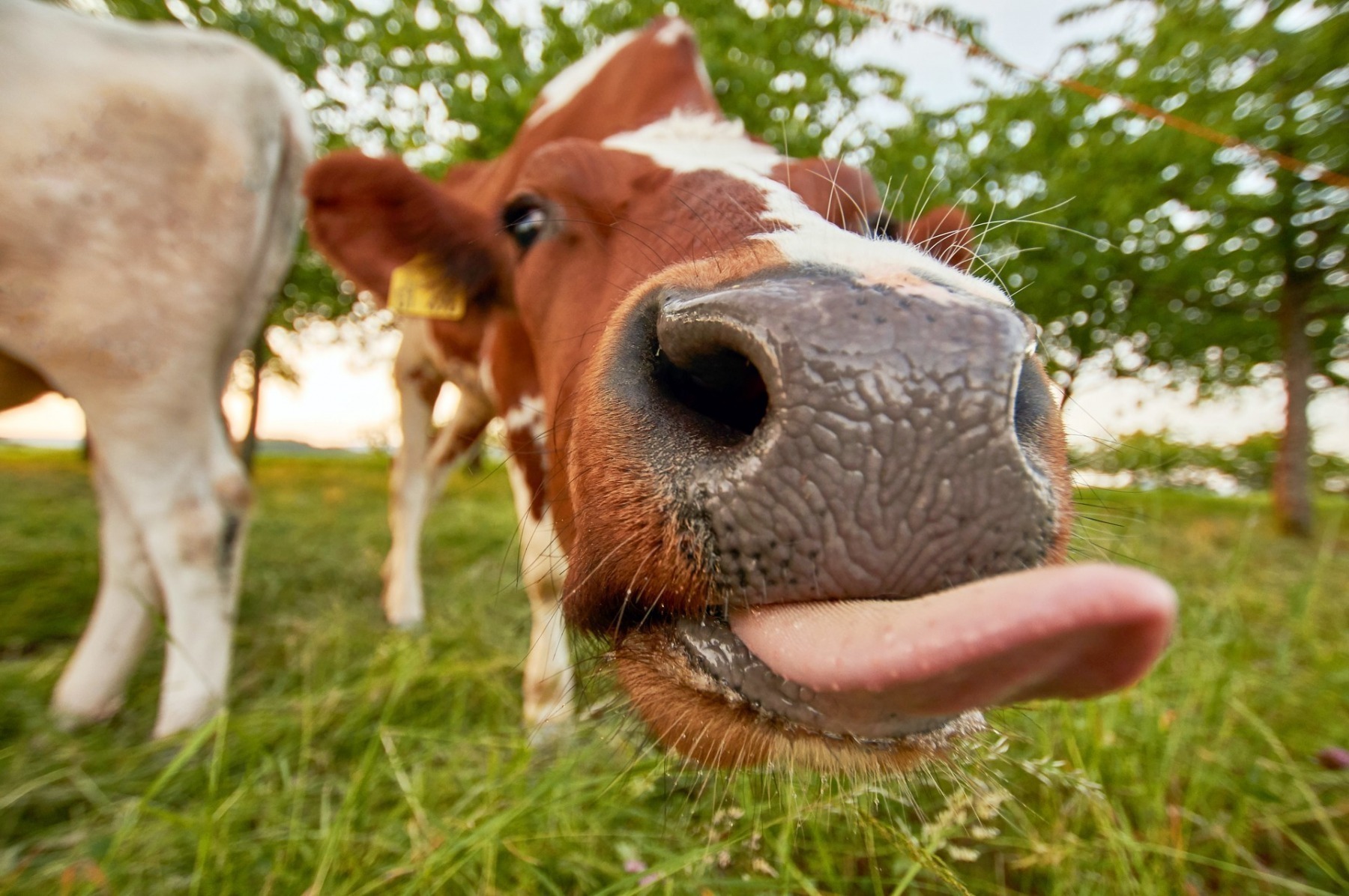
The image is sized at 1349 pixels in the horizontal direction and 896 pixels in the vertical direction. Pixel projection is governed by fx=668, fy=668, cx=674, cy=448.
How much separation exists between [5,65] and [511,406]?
1460 mm

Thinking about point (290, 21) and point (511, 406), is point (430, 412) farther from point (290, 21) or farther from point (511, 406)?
point (290, 21)

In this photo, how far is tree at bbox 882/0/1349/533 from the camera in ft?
21.7

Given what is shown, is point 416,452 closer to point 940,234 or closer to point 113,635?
point 113,635

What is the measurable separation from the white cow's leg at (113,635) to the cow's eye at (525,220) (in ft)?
4.95

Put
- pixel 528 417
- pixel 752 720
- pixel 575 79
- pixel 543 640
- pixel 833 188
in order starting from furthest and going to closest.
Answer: pixel 575 79 → pixel 543 640 → pixel 528 417 → pixel 833 188 → pixel 752 720

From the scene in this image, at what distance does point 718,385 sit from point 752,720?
413mm

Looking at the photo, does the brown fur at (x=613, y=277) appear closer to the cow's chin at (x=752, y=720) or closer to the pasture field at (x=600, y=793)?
the cow's chin at (x=752, y=720)

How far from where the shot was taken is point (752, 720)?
0.81 m

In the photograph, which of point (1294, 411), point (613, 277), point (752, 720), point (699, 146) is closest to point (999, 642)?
point (752, 720)

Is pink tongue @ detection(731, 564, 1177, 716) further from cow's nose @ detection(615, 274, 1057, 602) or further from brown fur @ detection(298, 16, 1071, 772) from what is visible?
brown fur @ detection(298, 16, 1071, 772)

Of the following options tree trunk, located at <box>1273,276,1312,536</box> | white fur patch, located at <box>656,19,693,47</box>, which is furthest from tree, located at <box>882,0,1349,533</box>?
white fur patch, located at <box>656,19,693,47</box>

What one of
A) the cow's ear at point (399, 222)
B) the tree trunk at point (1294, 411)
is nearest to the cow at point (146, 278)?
the cow's ear at point (399, 222)

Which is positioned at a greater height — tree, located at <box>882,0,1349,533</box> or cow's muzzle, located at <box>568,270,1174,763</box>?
tree, located at <box>882,0,1349,533</box>

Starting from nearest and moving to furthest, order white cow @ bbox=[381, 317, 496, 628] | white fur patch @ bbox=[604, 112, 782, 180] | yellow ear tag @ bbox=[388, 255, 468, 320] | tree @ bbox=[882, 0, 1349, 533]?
white fur patch @ bbox=[604, 112, 782, 180]
yellow ear tag @ bbox=[388, 255, 468, 320]
white cow @ bbox=[381, 317, 496, 628]
tree @ bbox=[882, 0, 1349, 533]
